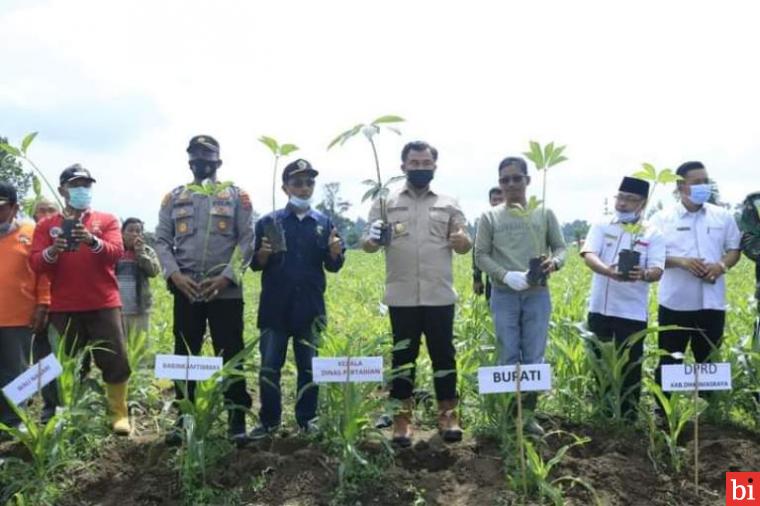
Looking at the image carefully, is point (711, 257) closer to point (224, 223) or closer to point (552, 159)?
point (552, 159)

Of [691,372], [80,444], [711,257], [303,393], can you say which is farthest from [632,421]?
[80,444]

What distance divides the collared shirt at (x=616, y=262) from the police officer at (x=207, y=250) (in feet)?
8.03

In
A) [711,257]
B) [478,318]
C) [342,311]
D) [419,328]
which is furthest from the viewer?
[342,311]

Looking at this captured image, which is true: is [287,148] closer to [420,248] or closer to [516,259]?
[420,248]

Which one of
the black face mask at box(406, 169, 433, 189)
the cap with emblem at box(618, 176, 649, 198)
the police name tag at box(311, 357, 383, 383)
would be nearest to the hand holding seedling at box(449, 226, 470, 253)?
the black face mask at box(406, 169, 433, 189)

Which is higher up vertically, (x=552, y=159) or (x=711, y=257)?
(x=552, y=159)

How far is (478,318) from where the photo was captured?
248 inches

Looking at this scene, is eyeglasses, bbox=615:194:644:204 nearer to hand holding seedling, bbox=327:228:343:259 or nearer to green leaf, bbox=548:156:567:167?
green leaf, bbox=548:156:567:167

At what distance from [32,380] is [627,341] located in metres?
3.76

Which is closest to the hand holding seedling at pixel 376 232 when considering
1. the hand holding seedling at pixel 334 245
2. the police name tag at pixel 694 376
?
the hand holding seedling at pixel 334 245

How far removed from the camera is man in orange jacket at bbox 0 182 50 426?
14.5 ft

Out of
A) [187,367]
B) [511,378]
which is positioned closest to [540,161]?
[511,378]

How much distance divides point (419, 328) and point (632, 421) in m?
1.60

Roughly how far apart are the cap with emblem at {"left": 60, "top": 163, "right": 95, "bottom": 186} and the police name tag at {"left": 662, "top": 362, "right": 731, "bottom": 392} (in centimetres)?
388
